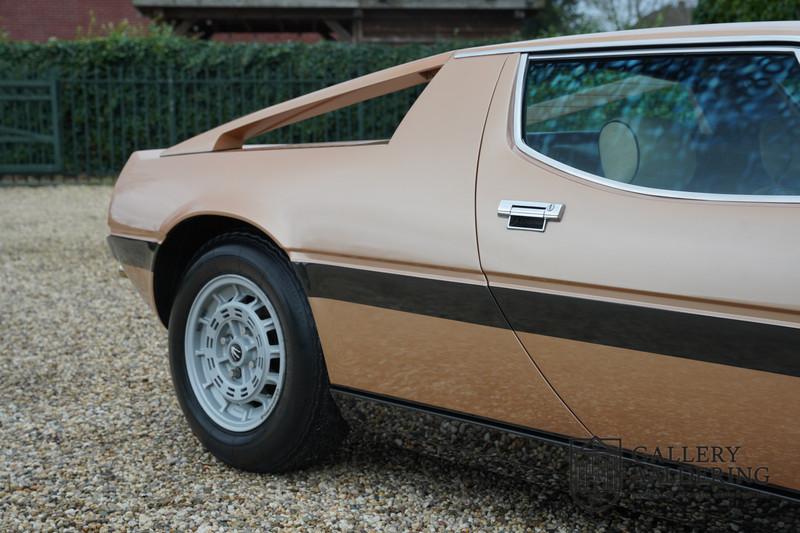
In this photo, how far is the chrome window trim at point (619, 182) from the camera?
1961 millimetres

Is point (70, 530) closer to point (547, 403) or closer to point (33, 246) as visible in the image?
→ point (547, 403)

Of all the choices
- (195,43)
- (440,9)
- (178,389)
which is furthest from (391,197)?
(440,9)

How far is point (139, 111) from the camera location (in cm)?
1341

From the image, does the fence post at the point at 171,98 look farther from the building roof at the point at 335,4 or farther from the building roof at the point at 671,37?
the building roof at the point at 671,37

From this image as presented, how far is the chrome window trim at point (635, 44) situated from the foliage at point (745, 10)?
7.49 meters

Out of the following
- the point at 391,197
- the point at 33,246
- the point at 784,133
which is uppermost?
the point at 784,133

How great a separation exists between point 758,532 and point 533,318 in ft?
2.46

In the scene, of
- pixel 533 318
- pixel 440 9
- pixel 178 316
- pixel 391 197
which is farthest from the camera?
pixel 440 9

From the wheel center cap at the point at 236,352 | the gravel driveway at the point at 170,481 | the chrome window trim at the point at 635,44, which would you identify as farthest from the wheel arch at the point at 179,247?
the chrome window trim at the point at 635,44

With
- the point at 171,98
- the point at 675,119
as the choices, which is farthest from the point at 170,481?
the point at 171,98

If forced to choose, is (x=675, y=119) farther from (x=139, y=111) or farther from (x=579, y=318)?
(x=139, y=111)

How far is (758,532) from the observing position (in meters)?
2.06

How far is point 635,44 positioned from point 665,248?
60 cm

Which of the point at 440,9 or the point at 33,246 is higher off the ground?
the point at 440,9
